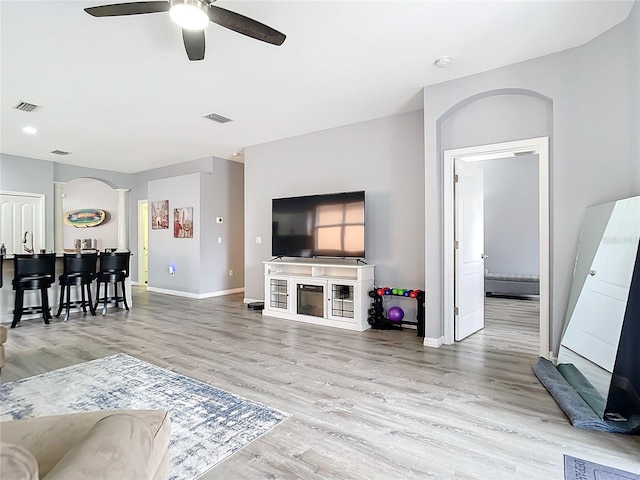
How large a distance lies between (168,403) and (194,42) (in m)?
2.57

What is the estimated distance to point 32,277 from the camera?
16.0 feet

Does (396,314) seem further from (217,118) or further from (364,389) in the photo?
(217,118)

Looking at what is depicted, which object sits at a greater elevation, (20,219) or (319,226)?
(20,219)

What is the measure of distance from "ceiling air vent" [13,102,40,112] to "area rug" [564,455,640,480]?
20.3 feet

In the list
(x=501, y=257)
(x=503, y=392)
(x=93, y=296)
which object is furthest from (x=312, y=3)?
(x=501, y=257)

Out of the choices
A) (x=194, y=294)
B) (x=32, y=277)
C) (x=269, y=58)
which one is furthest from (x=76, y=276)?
(x=269, y=58)

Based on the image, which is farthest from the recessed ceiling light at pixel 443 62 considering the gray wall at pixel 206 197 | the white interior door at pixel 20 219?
the white interior door at pixel 20 219

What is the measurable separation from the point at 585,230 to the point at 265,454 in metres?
3.12

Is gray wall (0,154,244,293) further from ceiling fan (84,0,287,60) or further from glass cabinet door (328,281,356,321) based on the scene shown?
ceiling fan (84,0,287,60)

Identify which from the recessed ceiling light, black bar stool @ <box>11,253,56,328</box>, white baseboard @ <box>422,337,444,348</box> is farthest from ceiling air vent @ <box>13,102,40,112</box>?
white baseboard @ <box>422,337,444,348</box>

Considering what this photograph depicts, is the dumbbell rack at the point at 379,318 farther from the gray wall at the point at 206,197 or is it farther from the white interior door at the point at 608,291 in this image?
the gray wall at the point at 206,197

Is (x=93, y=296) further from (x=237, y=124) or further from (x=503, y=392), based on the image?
(x=503, y=392)

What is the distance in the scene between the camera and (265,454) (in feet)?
6.28

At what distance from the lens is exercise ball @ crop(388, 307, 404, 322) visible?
15.1 ft
